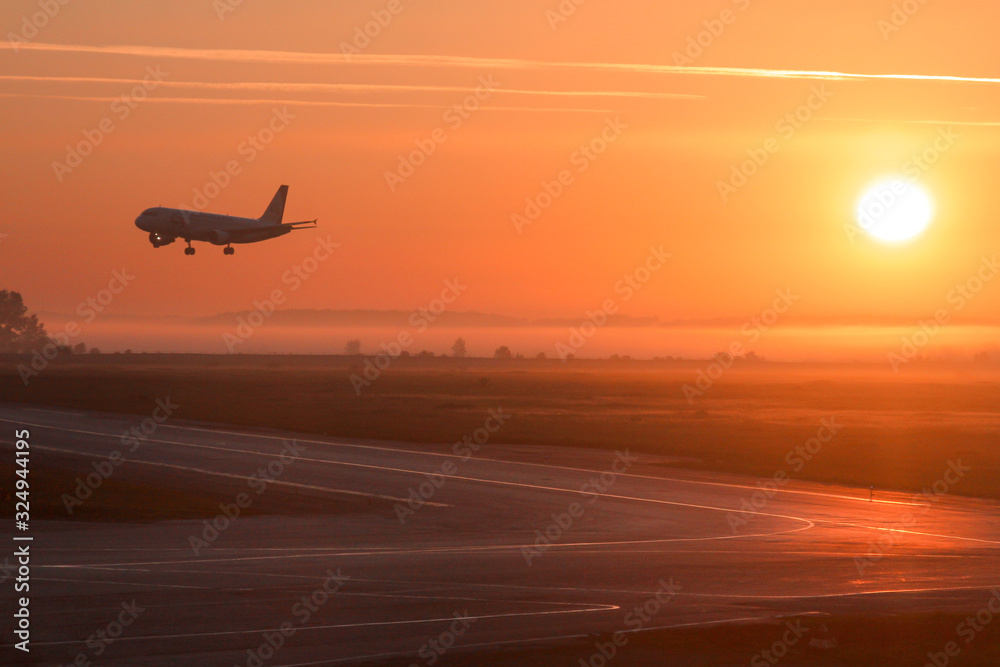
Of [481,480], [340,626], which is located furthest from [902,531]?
[340,626]

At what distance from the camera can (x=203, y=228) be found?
86562mm

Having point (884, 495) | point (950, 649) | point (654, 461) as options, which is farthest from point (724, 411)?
point (950, 649)

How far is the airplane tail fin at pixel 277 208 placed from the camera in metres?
107

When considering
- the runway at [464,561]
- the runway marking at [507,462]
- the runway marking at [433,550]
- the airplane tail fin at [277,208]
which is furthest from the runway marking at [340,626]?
the airplane tail fin at [277,208]

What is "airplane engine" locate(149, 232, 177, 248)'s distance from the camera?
3256 inches

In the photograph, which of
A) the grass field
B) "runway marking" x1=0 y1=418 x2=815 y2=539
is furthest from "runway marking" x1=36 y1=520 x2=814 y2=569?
the grass field

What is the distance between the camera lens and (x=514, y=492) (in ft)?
162

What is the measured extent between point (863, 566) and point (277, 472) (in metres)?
31.6

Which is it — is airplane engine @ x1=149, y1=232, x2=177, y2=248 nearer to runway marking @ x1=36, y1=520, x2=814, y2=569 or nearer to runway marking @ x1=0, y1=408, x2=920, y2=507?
runway marking @ x1=0, y1=408, x2=920, y2=507

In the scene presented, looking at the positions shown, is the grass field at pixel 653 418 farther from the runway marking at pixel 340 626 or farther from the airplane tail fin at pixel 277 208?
the runway marking at pixel 340 626

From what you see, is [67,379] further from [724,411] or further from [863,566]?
[863,566]

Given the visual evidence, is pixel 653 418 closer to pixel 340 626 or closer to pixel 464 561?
pixel 464 561

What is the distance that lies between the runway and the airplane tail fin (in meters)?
51.6

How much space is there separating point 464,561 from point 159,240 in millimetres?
58854
